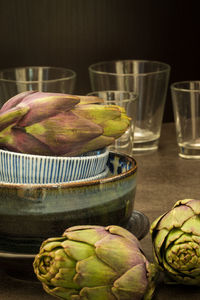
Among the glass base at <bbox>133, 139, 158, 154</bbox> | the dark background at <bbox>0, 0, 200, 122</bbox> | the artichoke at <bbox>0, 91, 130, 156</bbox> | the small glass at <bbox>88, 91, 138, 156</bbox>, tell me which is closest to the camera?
the artichoke at <bbox>0, 91, 130, 156</bbox>

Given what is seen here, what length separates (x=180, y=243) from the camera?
667mm

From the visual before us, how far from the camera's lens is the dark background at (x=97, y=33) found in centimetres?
143

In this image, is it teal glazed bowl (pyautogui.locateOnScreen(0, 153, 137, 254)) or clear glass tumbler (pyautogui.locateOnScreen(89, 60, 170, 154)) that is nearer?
teal glazed bowl (pyautogui.locateOnScreen(0, 153, 137, 254))

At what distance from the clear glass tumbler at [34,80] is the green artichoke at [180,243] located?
0.57m

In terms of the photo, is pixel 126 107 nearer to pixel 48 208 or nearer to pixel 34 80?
pixel 34 80

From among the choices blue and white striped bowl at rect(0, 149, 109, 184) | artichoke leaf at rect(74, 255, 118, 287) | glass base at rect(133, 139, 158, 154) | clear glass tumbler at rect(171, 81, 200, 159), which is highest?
blue and white striped bowl at rect(0, 149, 109, 184)

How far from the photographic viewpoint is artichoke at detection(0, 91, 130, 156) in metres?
0.73

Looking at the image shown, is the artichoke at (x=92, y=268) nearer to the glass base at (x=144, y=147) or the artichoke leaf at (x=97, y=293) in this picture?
the artichoke leaf at (x=97, y=293)

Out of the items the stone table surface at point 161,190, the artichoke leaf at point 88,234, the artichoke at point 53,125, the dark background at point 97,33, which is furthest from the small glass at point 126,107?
the artichoke leaf at point 88,234

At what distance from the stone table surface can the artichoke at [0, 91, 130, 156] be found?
0.46ft

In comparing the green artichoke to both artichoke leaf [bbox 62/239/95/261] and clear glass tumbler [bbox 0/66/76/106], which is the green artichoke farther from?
clear glass tumbler [bbox 0/66/76/106]

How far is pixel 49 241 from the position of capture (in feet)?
2.05

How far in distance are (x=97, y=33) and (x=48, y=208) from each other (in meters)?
0.87

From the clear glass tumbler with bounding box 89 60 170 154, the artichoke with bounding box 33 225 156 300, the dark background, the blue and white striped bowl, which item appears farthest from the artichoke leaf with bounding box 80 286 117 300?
the dark background
